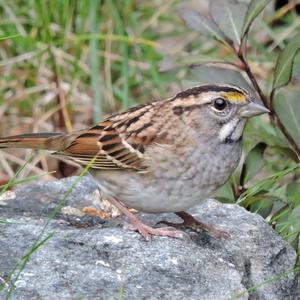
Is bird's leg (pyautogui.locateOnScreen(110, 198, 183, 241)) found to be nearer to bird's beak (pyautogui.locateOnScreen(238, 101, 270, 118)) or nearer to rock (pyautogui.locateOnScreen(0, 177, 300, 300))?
rock (pyautogui.locateOnScreen(0, 177, 300, 300))

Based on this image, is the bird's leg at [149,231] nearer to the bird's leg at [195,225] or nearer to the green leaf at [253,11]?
the bird's leg at [195,225]

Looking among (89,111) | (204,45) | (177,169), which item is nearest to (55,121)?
(89,111)

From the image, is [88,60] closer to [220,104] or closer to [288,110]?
[288,110]

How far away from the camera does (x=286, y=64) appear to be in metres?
3.71

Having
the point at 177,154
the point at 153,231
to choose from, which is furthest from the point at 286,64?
the point at 153,231

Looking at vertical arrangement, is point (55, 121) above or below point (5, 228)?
below

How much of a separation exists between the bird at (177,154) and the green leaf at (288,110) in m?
0.49

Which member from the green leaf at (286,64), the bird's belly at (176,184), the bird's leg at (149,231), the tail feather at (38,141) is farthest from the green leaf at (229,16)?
the bird's leg at (149,231)

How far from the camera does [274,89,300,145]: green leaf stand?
3904mm

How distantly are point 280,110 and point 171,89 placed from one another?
2.06 m

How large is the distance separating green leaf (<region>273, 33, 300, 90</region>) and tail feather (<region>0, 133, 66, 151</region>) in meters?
0.89

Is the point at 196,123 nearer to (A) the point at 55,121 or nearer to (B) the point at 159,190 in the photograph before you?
(B) the point at 159,190

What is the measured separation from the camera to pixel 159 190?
10.8 feet

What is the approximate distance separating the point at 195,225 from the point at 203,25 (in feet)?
3.17
